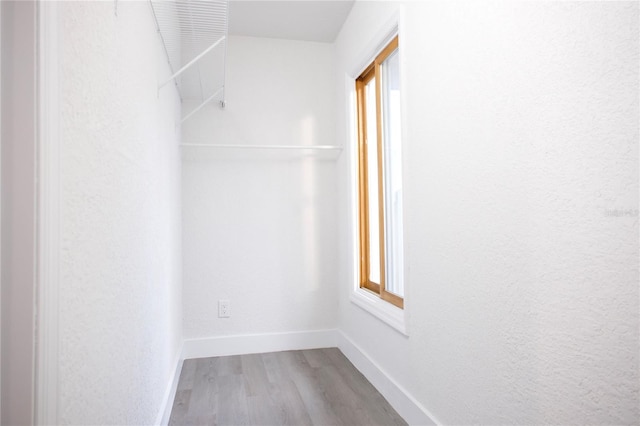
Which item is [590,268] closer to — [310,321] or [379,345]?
[379,345]

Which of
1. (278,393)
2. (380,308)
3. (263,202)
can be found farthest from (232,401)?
(263,202)

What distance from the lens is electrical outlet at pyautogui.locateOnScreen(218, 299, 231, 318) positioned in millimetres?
2971

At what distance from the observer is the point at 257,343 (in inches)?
119

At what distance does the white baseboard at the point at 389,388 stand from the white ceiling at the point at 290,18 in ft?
7.38

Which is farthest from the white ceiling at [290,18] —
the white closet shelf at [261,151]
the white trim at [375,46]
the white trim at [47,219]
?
the white trim at [47,219]

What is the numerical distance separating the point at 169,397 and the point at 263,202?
4.81ft

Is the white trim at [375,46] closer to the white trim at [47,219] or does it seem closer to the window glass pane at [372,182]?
the window glass pane at [372,182]

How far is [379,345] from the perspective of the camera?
2320mm

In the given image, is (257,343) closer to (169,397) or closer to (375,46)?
(169,397)

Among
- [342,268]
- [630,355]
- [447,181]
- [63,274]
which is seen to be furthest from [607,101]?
A: [342,268]

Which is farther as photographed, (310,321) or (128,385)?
(310,321)

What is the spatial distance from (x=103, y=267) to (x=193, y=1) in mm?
1115

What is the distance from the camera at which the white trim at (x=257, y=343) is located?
2.92 metres

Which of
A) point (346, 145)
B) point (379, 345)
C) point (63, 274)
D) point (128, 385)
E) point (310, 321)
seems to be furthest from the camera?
point (310, 321)
